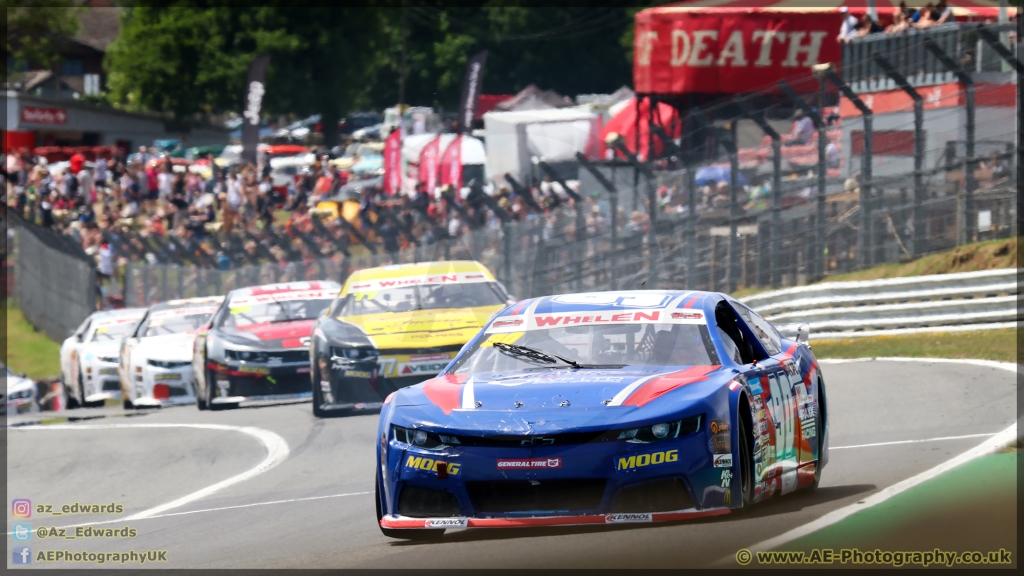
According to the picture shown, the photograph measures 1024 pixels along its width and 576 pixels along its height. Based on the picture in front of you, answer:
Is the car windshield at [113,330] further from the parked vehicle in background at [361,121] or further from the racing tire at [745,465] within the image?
the parked vehicle in background at [361,121]

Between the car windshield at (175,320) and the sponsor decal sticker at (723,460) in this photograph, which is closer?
the sponsor decal sticker at (723,460)

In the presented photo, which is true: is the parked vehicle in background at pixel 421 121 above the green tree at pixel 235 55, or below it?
below

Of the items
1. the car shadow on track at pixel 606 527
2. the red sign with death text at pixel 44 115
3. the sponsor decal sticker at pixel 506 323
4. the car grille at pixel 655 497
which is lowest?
the red sign with death text at pixel 44 115

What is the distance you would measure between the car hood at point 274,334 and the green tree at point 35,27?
5005 cm

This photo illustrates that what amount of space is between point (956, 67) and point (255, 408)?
9.12 meters

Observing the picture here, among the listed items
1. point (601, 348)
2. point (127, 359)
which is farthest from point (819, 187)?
point (601, 348)

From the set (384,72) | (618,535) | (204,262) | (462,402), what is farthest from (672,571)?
(384,72)

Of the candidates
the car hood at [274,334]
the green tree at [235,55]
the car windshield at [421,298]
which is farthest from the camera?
the green tree at [235,55]

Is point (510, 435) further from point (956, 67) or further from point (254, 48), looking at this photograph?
point (254, 48)

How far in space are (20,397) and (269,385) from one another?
3.81m

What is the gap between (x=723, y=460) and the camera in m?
6.25

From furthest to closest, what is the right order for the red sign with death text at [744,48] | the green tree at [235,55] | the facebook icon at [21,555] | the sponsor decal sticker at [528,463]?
the green tree at [235,55] → the red sign with death text at [744,48] → the facebook icon at [21,555] → the sponsor decal sticker at [528,463]

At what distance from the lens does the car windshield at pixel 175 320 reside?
19203 mm

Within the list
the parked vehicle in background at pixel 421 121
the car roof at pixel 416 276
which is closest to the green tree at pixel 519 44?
the parked vehicle in background at pixel 421 121
